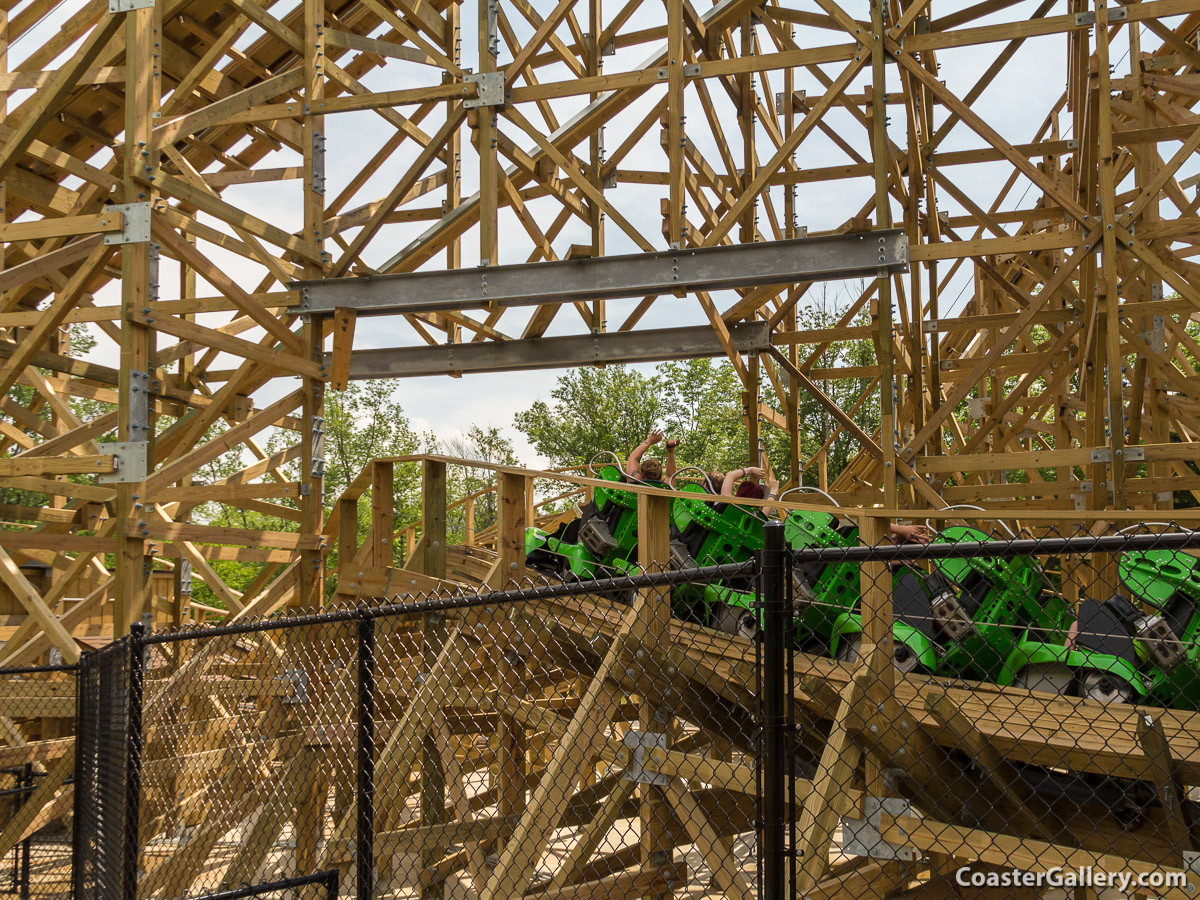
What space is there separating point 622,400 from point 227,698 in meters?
28.4

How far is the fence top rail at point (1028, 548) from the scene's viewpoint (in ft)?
9.95

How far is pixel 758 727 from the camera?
3660 mm

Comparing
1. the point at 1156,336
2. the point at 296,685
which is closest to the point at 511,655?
the point at 296,685

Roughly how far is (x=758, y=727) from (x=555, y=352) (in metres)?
9.73

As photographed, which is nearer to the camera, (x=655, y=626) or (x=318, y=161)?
(x=655, y=626)

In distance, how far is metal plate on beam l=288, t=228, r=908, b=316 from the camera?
929 centimetres

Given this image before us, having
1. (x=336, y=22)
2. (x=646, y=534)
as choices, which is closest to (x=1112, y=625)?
A: (x=646, y=534)

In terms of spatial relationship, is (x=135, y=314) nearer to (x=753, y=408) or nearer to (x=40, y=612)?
(x=40, y=612)

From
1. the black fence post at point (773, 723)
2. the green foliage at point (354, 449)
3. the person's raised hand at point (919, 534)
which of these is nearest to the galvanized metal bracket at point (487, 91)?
the person's raised hand at point (919, 534)

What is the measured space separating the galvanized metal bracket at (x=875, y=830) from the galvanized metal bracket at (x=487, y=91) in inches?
286

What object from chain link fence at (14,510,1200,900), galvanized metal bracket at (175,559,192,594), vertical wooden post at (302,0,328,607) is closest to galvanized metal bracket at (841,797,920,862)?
chain link fence at (14,510,1200,900)

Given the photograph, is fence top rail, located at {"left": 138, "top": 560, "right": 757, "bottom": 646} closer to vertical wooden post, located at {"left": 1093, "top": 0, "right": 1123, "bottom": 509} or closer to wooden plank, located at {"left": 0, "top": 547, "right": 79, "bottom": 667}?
wooden plank, located at {"left": 0, "top": 547, "right": 79, "bottom": 667}

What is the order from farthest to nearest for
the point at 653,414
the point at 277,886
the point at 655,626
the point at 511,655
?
1. the point at 653,414
2. the point at 511,655
3. the point at 655,626
4. the point at 277,886

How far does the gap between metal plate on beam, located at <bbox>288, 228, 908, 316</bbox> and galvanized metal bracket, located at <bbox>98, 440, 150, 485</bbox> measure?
218 cm
